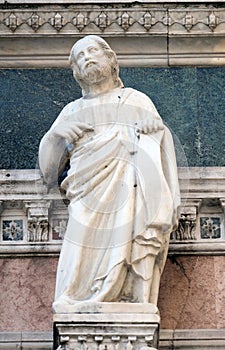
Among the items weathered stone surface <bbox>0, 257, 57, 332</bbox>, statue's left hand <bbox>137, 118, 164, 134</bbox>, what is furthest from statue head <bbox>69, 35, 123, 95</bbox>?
weathered stone surface <bbox>0, 257, 57, 332</bbox>

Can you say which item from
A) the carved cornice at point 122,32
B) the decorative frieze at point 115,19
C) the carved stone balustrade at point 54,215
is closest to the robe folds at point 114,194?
the carved stone balustrade at point 54,215

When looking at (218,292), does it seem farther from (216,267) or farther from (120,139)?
(120,139)

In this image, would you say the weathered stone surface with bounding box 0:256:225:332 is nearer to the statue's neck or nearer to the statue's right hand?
the statue's right hand

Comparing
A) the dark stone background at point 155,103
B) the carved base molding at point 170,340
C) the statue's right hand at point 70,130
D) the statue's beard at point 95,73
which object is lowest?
the carved base molding at point 170,340

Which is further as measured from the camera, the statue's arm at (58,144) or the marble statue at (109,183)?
the statue's arm at (58,144)

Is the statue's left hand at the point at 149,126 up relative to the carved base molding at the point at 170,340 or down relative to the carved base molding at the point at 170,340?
up

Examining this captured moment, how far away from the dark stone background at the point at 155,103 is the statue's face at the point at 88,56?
0.80 meters

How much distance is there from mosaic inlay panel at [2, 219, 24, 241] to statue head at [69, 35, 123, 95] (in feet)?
2.94

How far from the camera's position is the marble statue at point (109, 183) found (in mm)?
→ 11625

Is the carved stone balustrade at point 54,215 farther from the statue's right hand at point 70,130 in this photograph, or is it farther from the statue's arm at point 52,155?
the statue's right hand at point 70,130

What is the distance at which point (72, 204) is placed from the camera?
469 inches

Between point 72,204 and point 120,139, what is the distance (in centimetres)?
52

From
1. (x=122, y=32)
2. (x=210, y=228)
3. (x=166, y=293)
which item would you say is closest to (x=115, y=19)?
(x=122, y=32)

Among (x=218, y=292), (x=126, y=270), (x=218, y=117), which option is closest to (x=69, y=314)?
(x=126, y=270)
